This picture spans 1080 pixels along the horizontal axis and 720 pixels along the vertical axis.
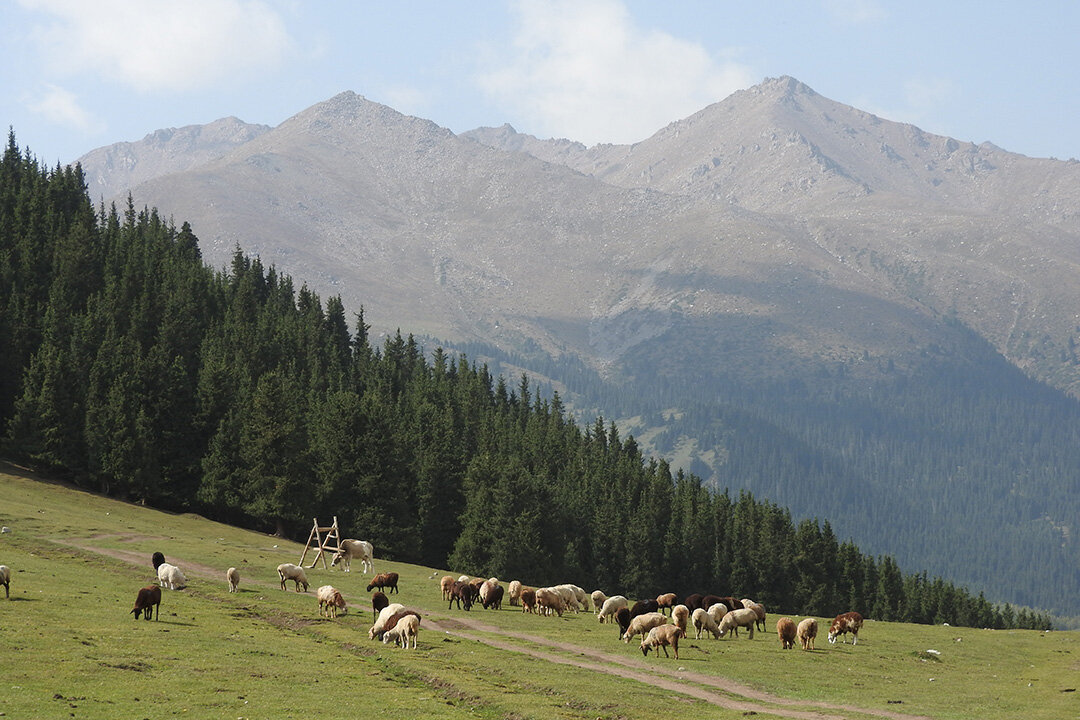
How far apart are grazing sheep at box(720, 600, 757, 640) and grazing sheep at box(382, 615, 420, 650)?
20485 mm

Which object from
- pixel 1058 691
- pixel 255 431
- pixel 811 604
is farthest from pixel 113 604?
pixel 811 604

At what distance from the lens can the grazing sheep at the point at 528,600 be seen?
65875 millimetres

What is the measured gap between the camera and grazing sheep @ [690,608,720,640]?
59.0m

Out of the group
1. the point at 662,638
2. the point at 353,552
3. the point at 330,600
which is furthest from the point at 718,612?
the point at 353,552

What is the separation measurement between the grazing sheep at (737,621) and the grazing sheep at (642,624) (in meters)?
6.51

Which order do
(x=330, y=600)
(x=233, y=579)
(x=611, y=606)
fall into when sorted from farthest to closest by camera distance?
(x=611, y=606), (x=233, y=579), (x=330, y=600)

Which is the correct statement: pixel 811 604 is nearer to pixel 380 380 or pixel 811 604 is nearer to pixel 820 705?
pixel 380 380

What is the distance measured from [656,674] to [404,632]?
11641 millimetres

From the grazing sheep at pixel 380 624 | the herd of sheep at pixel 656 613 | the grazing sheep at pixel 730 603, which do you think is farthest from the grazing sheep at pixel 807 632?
the grazing sheep at pixel 380 624

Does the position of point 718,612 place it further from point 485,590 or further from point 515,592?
point 485,590

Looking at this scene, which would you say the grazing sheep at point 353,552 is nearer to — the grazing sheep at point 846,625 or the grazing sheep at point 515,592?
the grazing sheep at point 515,592

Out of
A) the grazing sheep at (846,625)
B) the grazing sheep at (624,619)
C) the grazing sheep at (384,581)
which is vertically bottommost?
the grazing sheep at (384,581)

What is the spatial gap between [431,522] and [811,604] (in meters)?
60.5

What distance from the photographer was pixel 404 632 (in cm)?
4800
